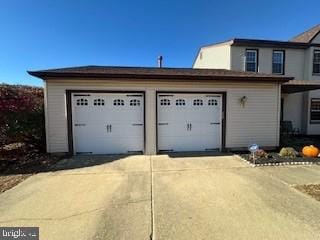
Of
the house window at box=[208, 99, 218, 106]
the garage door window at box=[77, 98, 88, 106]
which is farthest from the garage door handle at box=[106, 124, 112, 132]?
the house window at box=[208, 99, 218, 106]

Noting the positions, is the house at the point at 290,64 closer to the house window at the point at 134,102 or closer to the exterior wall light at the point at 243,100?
the exterior wall light at the point at 243,100

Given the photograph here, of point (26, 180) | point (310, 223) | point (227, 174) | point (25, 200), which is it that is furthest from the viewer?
point (227, 174)

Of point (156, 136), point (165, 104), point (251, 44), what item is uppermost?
point (251, 44)

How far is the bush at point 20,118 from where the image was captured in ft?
22.6

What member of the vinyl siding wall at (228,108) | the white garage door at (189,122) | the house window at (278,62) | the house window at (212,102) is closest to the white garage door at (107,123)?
the vinyl siding wall at (228,108)

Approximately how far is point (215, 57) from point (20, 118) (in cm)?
1184

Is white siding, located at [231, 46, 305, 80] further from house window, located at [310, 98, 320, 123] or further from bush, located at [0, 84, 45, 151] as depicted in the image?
bush, located at [0, 84, 45, 151]

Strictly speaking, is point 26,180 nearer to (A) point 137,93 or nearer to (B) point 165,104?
(A) point 137,93

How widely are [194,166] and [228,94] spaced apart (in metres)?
3.46

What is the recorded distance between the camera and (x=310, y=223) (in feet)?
10.4

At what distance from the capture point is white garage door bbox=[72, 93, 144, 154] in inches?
305

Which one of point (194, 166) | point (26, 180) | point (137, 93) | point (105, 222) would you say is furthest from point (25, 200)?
point (137, 93)

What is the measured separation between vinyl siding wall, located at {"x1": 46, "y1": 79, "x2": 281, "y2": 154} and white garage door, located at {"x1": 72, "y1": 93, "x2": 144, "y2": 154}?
30 centimetres

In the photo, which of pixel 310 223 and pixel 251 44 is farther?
pixel 251 44
